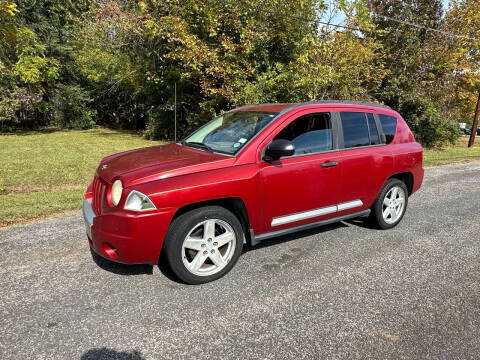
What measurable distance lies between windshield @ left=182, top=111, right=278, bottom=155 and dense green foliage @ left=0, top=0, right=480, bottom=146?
4161 millimetres

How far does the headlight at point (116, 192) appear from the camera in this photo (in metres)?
3.04

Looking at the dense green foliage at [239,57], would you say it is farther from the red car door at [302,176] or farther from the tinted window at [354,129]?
the tinted window at [354,129]

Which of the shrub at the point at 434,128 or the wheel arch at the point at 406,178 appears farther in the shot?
the shrub at the point at 434,128

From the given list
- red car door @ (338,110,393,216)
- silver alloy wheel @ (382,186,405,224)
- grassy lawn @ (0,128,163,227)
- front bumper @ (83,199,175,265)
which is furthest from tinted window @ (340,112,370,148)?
grassy lawn @ (0,128,163,227)

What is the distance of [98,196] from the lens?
3.37 m

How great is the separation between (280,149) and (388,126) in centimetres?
229

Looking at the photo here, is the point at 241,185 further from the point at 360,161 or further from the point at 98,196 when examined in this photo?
the point at 360,161

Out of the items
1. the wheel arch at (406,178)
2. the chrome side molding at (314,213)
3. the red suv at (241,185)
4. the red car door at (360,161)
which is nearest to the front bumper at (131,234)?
the red suv at (241,185)

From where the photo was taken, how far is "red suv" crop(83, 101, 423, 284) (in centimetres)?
299

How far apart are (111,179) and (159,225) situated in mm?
694

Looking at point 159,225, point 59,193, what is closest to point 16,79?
point 59,193

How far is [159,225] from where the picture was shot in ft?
9.71

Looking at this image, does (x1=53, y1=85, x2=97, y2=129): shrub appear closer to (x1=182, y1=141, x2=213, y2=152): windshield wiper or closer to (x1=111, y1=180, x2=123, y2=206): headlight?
(x1=182, y1=141, x2=213, y2=152): windshield wiper

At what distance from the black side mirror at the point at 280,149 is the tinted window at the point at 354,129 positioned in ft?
3.76
